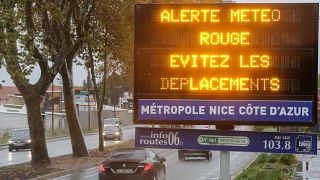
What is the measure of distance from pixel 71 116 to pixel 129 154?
14.7 metres

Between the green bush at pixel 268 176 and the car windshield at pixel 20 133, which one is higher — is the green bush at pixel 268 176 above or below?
below

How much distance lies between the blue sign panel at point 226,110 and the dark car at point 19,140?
38.6 metres

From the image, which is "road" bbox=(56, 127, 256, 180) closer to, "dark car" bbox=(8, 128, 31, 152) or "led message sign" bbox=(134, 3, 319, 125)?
"led message sign" bbox=(134, 3, 319, 125)

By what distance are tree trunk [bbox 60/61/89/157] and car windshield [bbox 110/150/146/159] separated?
13.3 metres

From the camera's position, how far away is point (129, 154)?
66.7 ft

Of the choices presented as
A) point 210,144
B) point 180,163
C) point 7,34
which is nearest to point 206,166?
point 180,163

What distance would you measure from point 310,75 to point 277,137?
1.14 meters

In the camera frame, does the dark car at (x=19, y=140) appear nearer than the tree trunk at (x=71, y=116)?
No

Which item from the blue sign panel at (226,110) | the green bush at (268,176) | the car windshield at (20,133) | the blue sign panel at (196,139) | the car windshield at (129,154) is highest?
the blue sign panel at (226,110)

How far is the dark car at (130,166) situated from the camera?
1964 cm

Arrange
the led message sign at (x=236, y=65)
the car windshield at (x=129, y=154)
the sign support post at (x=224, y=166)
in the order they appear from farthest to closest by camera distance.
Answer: the car windshield at (x=129, y=154)
the sign support post at (x=224, y=166)
the led message sign at (x=236, y=65)

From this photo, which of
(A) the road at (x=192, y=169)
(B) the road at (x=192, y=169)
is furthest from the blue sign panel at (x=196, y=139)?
(A) the road at (x=192, y=169)

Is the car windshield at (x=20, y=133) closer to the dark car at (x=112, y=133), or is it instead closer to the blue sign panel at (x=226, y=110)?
the dark car at (x=112, y=133)

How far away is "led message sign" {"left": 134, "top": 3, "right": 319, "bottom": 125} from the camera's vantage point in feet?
34.0
